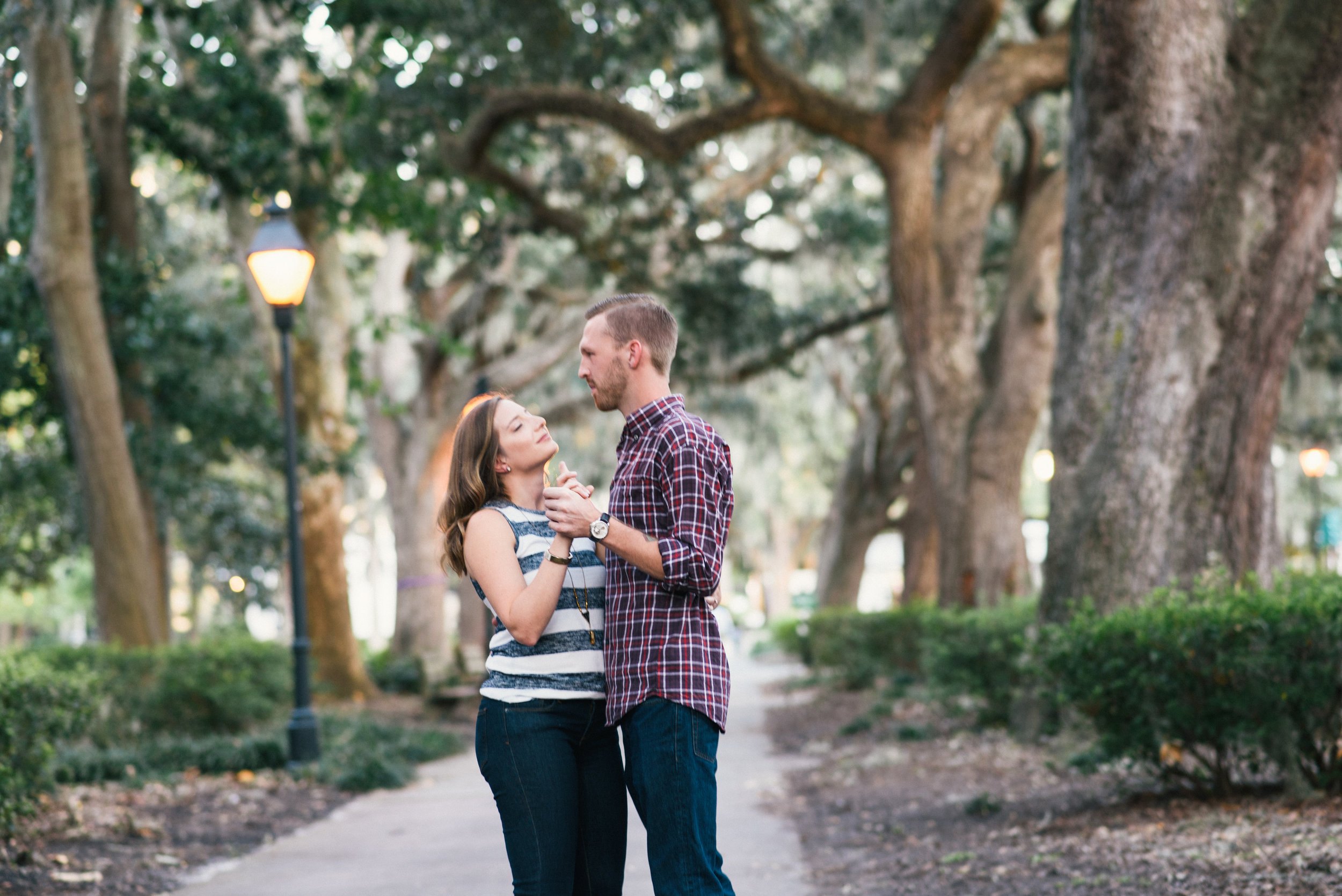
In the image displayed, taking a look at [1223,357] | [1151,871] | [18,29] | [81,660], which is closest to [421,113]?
[18,29]

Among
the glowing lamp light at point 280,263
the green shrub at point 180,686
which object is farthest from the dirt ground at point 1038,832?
the glowing lamp light at point 280,263

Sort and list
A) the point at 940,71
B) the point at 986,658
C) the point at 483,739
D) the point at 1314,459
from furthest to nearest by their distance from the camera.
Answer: the point at 1314,459 < the point at 940,71 < the point at 986,658 < the point at 483,739

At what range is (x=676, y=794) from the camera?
8.96ft

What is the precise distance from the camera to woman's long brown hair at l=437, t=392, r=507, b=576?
306cm

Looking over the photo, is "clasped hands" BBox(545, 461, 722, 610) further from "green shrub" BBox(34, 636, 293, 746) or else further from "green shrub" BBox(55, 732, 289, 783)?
"green shrub" BBox(34, 636, 293, 746)

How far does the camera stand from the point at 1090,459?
728 centimetres

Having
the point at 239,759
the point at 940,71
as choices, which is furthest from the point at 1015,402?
the point at 239,759

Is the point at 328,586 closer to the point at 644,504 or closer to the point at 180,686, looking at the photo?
the point at 180,686

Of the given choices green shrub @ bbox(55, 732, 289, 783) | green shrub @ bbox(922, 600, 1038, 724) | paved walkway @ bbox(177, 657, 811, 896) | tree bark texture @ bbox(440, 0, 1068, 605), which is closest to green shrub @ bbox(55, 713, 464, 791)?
green shrub @ bbox(55, 732, 289, 783)

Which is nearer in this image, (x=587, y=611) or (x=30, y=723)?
(x=587, y=611)

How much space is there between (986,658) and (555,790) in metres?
7.31

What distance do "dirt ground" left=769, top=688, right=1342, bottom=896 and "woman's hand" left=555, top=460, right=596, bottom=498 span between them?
296 centimetres

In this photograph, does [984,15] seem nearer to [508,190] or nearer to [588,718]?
[508,190]

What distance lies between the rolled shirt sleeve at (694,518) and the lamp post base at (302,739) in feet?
23.9
